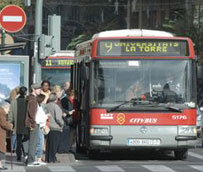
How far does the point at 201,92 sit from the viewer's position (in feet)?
155

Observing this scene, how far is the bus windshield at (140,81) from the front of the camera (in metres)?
20.5

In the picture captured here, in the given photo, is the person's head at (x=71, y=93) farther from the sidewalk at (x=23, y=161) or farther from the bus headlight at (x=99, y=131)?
the bus headlight at (x=99, y=131)

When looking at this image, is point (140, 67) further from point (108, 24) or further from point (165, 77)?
point (108, 24)

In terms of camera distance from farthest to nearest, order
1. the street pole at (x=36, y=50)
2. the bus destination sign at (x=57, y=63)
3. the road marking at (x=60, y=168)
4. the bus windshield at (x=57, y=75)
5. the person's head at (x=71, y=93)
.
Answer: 1. the bus destination sign at (x=57, y=63)
2. the bus windshield at (x=57, y=75)
3. the street pole at (x=36, y=50)
4. the person's head at (x=71, y=93)
5. the road marking at (x=60, y=168)

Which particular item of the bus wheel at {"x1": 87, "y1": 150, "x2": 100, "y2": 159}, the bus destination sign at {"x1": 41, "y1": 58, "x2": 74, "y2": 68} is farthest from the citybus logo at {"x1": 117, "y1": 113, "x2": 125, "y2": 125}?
the bus destination sign at {"x1": 41, "y1": 58, "x2": 74, "y2": 68}

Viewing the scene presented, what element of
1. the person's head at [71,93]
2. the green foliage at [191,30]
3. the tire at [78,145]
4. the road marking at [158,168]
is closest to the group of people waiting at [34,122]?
the person's head at [71,93]

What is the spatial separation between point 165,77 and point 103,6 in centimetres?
7227

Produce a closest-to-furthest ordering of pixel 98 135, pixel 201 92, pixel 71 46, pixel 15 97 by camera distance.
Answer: pixel 98 135 < pixel 15 97 < pixel 201 92 < pixel 71 46

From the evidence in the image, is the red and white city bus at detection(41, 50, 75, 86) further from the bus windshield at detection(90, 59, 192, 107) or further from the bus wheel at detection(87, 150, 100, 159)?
the bus windshield at detection(90, 59, 192, 107)

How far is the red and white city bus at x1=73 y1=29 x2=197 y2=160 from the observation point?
20484mm

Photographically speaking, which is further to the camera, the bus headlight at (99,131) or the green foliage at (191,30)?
the green foliage at (191,30)

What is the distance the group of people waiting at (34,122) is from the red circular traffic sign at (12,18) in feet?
5.50

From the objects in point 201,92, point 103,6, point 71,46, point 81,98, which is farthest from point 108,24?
point 81,98

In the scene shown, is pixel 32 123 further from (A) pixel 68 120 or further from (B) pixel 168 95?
(A) pixel 68 120
